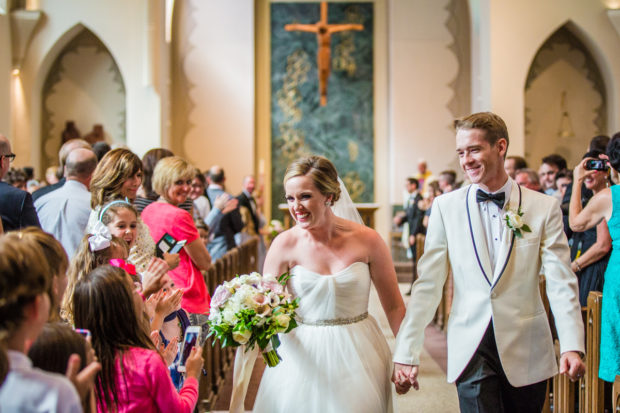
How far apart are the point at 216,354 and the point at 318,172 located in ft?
9.45

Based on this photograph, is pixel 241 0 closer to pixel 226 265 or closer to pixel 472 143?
pixel 226 265

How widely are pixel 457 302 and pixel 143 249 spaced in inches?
64.8

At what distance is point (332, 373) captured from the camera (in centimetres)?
280

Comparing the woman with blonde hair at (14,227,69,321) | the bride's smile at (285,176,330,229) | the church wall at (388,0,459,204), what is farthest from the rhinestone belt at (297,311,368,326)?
the church wall at (388,0,459,204)

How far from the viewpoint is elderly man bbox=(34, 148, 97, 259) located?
389 cm

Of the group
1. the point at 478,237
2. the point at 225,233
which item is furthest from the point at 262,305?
the point at 225,233

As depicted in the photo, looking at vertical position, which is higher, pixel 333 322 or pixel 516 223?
pixel 516 223

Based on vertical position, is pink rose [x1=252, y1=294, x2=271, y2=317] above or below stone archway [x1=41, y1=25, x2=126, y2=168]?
below

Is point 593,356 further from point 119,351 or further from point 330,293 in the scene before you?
point 119,351

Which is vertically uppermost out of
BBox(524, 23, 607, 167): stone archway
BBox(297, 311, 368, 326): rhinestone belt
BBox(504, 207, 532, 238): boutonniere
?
BBox(524, 23, 607, 167): stone archway

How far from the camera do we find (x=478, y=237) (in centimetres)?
271

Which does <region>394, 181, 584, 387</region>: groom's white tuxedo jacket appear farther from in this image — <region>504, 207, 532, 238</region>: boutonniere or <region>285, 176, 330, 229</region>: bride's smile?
<region>285, 176, 330, 229</region>: bride's smile

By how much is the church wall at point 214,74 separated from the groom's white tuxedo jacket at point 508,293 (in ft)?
35.9

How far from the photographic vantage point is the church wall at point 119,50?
11492 millimetres
